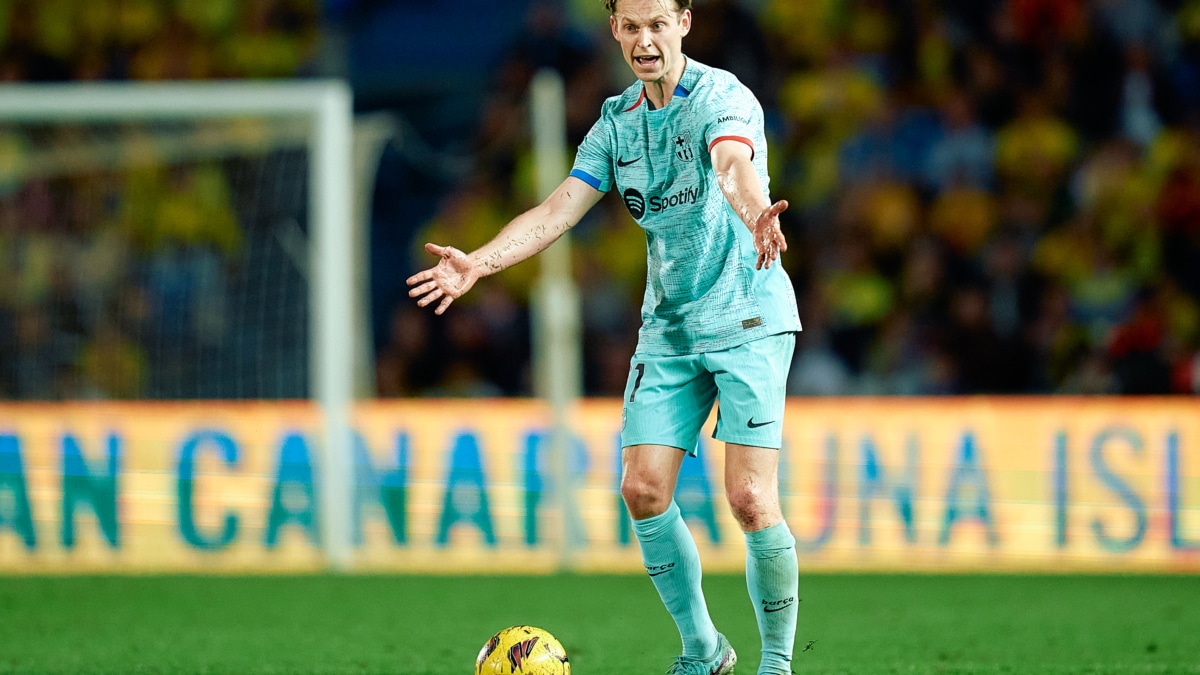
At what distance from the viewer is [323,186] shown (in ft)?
31.6

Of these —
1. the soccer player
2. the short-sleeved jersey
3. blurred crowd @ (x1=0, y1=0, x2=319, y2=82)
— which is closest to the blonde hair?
the soccer player

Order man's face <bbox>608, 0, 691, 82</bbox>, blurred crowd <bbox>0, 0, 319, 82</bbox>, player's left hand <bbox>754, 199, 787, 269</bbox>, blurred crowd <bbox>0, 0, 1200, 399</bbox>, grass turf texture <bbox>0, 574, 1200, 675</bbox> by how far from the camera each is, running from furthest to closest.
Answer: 1. blurred crowd <bbox>0, 0, 319, 82</bbox>
2. blurred crowd <bbox>0, 0, 1200, 399</bbox>
3. grass turf texture <bbox>0, 574, 1200, 675</bbox>
4. man's face <bbox>608, 0, 691, 82</bbox>
5. player's left hand <bbox>754, 199, 787, 269</bbox>

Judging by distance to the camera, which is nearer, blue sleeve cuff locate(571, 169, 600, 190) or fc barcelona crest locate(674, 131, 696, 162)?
fc barcelona crest locate(674, 131, 696, 162)

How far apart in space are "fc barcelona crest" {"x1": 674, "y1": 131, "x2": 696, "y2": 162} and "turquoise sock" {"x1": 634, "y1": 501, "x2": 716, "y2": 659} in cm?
98

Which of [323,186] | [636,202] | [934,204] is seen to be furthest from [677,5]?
[934,204]

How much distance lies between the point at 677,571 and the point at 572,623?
2.31m

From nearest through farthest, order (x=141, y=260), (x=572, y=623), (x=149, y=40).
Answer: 1. (x=572, y=623)
2. (x=141, y=260)
3. (x=149, y=40)

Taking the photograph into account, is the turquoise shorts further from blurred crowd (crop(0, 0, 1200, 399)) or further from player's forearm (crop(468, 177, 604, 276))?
blurred crowd (crop(0, 0, 1200, 399))

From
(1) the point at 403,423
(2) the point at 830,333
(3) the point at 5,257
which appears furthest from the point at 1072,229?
(3) the point at 5,257

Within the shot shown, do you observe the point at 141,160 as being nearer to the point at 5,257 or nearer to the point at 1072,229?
the point at 5,257

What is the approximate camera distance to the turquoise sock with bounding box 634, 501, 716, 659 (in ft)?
14.8

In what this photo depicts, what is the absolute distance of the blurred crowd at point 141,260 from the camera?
10344 mm

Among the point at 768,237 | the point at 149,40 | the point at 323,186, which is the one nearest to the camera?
the point at 768,237

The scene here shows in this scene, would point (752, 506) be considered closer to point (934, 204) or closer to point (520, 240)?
point (520, 240)
